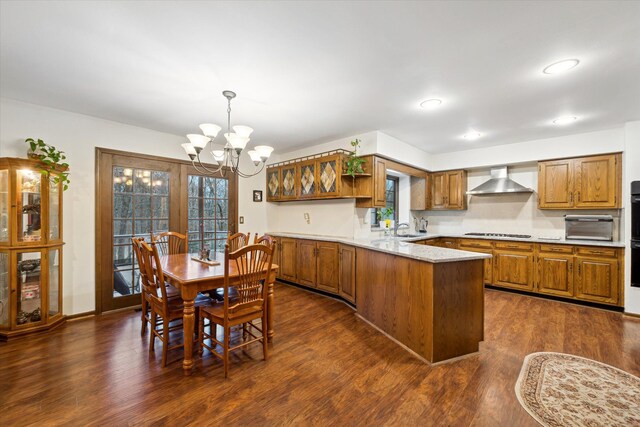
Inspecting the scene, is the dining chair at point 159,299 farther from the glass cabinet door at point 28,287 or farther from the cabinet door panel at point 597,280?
the cabinet door panel at point 597,280

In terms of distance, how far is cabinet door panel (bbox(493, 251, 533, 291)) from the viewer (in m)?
4.28

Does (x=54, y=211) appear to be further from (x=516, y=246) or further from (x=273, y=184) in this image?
(x=516, y=246)

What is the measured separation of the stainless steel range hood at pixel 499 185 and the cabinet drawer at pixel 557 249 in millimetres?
943

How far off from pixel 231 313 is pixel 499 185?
188 inches

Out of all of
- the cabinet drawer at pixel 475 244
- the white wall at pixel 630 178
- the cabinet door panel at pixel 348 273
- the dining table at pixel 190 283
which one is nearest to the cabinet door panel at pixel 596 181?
the white wall at pixel 630 178

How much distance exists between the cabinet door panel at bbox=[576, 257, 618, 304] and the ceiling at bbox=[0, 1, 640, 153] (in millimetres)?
1885

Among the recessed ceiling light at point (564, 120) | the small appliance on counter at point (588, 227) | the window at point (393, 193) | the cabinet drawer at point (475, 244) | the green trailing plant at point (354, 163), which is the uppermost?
the recessed ceiling light at point (564, 120)

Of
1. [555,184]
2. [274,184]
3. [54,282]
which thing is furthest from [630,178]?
[54,282]

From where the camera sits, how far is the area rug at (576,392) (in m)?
→ 1.74

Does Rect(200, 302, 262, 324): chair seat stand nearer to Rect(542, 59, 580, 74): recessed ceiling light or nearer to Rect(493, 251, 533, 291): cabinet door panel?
Rect(542, 59, 580, 74): recessed ceiling light

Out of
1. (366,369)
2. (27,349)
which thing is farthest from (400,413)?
(27,349)

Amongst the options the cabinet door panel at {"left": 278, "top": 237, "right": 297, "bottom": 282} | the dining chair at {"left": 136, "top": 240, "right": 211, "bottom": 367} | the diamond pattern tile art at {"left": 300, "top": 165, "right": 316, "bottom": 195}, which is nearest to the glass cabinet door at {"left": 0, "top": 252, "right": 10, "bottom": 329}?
the dining chair at {"left": 136, "top": 240, "right": 211, "bottom": 367}

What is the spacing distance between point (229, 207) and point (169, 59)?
297 cm

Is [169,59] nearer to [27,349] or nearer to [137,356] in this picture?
[137,356]
